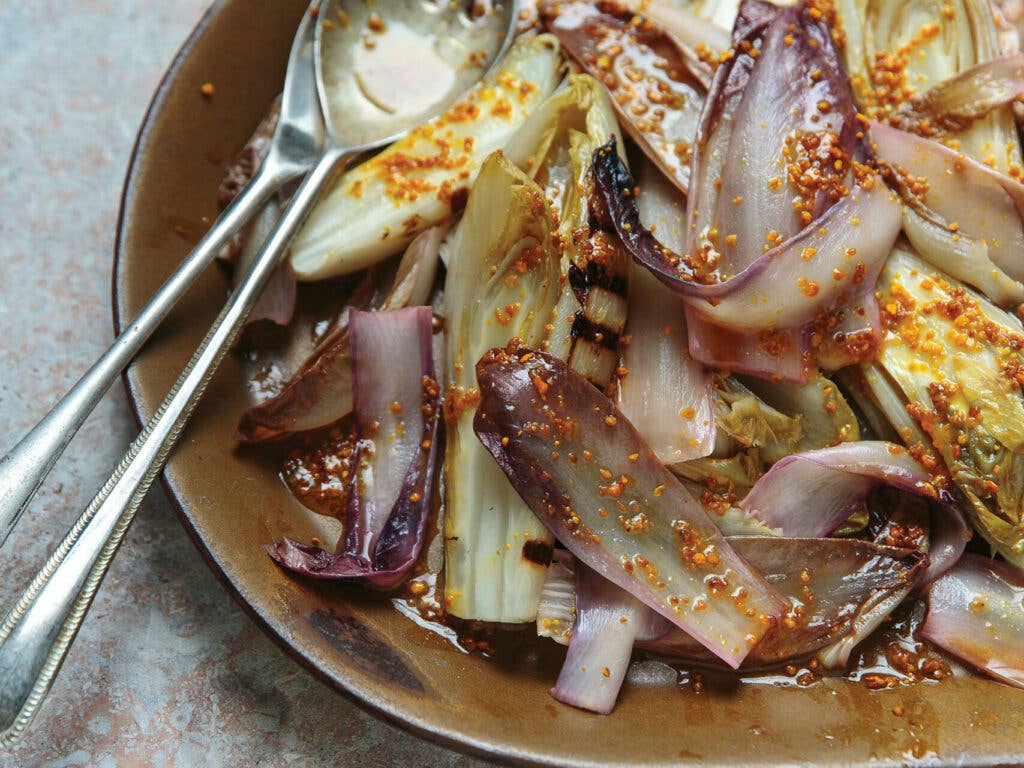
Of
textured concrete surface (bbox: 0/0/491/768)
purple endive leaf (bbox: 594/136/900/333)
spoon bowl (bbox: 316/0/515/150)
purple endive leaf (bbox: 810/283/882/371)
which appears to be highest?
spoon bowl (bbox: 316/0/515/150)

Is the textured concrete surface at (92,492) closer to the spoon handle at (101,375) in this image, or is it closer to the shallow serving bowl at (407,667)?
the shallow serving bowl at (407,667)

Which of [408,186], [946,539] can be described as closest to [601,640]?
[946,539]

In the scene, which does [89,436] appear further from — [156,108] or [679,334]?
[679,334]

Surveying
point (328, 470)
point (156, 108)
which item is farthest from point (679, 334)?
point (156, 108)

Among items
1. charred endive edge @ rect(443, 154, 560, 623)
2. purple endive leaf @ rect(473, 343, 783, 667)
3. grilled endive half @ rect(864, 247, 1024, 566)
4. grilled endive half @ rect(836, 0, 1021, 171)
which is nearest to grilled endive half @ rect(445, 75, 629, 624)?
charred endive edge @ rect(443, 154, 560, 623)

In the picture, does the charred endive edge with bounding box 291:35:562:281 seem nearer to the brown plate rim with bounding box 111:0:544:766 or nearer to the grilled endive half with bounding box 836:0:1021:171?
the brown plate rim with bounding box 111:0:544:766
